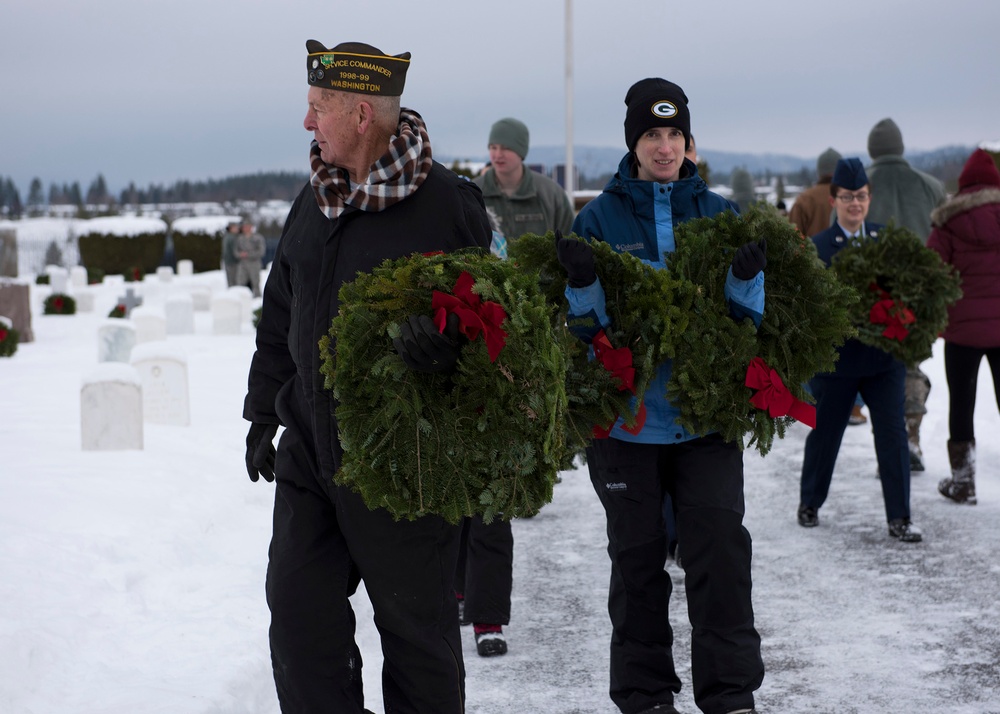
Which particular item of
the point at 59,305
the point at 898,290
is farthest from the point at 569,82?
the point at 898,290

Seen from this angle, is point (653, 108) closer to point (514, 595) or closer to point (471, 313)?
point (471, 313)

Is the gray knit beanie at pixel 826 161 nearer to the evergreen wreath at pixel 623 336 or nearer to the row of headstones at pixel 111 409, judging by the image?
the row of headstones at pixel 111 409

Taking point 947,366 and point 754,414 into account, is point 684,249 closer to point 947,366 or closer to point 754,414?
point 754,414

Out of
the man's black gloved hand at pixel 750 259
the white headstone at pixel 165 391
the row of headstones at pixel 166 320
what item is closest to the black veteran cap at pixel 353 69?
the man's black gloved hand at pixel 750 259

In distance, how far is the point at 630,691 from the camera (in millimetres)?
4328

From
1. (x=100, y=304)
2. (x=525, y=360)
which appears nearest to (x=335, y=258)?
(x=525, y=360)

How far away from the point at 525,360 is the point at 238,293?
18008 millimetres

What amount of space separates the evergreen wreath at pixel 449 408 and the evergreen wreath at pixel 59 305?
2202cm

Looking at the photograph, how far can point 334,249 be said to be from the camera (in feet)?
11.4

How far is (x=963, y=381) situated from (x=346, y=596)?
550 centimetres

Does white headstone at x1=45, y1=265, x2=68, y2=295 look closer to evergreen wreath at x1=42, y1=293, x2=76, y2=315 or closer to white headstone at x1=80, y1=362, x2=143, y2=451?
evergreen wreath at x1=42, y1=293, x2=76, y2=315

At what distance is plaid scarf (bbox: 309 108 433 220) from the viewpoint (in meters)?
3.43

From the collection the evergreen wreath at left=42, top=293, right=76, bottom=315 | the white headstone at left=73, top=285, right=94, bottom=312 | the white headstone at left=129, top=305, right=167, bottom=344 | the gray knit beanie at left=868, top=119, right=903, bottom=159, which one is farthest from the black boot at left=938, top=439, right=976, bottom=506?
the white headstone at left=73, top=285, right=94, bottom=312

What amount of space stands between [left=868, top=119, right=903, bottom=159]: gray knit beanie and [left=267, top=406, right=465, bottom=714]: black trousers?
7.28 meters
